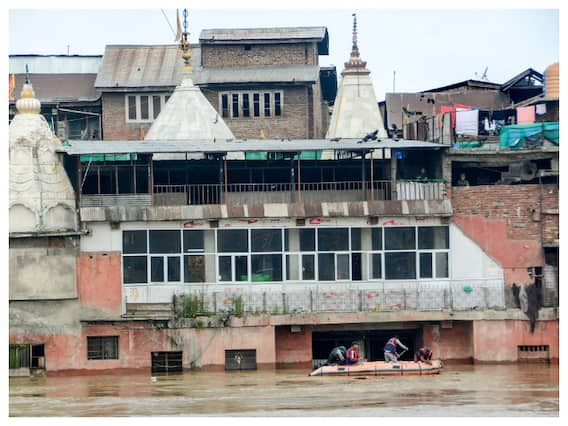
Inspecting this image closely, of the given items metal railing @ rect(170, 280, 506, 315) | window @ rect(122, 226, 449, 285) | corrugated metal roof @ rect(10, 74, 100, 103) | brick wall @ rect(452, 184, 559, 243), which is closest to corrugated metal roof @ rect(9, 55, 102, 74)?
corrugated metal roof @ rect(10, 74, 100, 103)

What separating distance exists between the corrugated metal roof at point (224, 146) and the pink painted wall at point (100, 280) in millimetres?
3239

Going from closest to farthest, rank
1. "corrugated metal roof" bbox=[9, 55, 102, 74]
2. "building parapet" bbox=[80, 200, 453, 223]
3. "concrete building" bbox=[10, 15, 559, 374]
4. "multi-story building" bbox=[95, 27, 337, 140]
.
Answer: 1. "concrete building" bbox=[10, 15, 559, 374]
2. "building parapet" bbox=[80, 200, 453, 223]
3. "multi-story building" bbox=[95, 27, 337, 140]
4. "corrugated metal roof" bbox=[9, 55, 102, 74]

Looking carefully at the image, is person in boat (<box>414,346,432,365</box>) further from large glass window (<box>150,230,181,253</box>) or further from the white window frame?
the white window frame

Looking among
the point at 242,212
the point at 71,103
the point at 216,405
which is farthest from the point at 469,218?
the point at 71,103

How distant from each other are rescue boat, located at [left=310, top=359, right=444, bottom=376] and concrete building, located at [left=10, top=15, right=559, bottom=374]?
203cm

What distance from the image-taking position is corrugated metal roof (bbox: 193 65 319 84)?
62.5 meters

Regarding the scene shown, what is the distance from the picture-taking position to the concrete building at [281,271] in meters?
50.8

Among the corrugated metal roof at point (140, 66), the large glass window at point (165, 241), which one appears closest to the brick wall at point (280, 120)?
the corrugated metal roof at point (140, 66)

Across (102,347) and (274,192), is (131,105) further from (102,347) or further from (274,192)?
(102,347)

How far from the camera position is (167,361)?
50719 mm

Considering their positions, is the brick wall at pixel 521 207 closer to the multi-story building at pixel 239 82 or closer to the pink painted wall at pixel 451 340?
the pink painted wall at pixel 451 340

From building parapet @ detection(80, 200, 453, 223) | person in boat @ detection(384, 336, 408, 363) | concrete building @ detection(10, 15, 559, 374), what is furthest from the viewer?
building parapet @ detection(80, 200, 453, 223)

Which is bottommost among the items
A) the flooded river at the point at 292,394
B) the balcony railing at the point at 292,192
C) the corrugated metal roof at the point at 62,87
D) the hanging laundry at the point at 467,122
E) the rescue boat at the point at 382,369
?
the flooded river at the point at 292,394

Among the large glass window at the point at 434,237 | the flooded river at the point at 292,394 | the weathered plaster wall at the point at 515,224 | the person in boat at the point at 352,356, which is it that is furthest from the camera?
the large glass window at the point at 434,237
